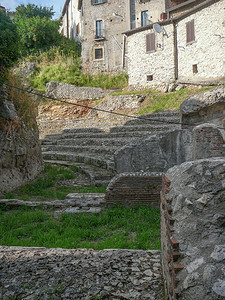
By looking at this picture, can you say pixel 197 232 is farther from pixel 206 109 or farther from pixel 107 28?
pixel 107 28

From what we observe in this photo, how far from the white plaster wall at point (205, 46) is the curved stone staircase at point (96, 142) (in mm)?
5322

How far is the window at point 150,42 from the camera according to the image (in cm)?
2258

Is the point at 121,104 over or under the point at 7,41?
under

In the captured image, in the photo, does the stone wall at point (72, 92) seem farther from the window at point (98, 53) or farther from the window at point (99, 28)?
the window at point (99, 28)

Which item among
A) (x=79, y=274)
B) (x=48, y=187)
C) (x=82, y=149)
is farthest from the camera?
(x=82, y=149)

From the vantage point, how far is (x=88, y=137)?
1455 centimetres

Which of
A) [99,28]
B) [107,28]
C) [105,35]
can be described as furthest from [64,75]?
[107,28]

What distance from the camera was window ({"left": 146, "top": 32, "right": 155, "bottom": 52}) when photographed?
22.6m

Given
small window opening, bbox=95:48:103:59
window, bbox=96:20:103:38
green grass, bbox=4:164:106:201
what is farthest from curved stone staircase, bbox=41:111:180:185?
window, bbox=96:20:103:38

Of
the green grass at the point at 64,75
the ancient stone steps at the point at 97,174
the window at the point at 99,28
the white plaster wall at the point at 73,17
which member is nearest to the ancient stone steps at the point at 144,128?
the ancient stone steps at the point at 97,174

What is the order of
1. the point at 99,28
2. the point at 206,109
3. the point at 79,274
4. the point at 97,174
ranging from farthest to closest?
1. the point at 99,28
2. the point at 97,174
3. the point at 206,109
4. the point at 79,274

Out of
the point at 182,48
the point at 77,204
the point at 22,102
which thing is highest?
the point at 182,48

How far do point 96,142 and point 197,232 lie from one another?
11379 millimetres

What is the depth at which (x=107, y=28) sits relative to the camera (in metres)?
28.8
